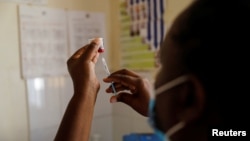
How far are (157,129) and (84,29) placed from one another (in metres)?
1.09

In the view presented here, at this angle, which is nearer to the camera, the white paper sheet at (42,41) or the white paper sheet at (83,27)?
the white paper sheet at (42,41)

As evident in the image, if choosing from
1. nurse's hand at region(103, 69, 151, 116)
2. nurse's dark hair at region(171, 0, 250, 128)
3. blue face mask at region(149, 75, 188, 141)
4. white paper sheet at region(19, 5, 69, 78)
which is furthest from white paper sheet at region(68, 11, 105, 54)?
nurse's dark hair at region(171, 0, 250, 128)

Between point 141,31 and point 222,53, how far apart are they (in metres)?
1.07

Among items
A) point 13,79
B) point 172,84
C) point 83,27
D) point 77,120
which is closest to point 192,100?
point 172,84

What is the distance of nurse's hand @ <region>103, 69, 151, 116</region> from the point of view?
81cm

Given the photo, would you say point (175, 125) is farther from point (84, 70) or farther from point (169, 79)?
point (84, 70)

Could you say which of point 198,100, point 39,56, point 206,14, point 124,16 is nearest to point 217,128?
point 198,100

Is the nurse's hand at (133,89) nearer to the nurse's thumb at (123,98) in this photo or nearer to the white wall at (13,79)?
the nurse's thumb at (123,98)

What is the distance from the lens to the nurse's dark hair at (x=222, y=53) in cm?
39

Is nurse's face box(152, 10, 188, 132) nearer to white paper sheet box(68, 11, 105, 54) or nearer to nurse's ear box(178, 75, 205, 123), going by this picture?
nurse's ear box(178, 75, 205, 123)

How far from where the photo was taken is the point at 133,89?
0.83 metres

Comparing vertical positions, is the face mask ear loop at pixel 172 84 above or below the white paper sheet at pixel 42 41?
below

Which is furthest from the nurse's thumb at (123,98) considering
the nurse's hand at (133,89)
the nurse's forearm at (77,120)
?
the nurse's forearm at (77,120)

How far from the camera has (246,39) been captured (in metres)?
0.39
